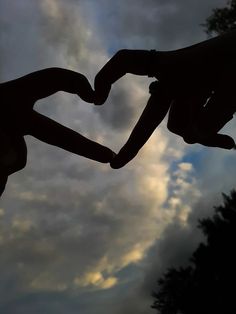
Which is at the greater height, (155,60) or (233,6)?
(233,6)

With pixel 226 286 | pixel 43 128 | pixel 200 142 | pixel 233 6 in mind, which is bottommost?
pixel 200 142

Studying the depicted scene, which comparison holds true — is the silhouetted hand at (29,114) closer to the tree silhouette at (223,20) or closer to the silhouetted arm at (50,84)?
the silhouetted arm at (50,84)

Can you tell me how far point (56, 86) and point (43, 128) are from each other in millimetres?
269

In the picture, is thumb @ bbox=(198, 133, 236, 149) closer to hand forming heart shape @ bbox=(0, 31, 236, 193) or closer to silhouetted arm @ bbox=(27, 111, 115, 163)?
hand forming heart shape @ bbox=(0, 31, 236, 193)

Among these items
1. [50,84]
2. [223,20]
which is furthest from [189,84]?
[223,20]

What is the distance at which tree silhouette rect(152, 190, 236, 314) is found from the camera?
21.6m

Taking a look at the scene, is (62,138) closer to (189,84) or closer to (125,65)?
(125,65)

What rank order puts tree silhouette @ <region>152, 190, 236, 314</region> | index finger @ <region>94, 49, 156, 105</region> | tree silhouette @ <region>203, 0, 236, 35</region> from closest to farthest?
index finger @ <region>94, 49, 156, 105</region> < tree silhouette @ <region>203, 0, 236, 35</region> < tree silhouette @ <region>152, 190, 236, 314</region>

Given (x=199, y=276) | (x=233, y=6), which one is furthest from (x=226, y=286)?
(x=233, y=6)

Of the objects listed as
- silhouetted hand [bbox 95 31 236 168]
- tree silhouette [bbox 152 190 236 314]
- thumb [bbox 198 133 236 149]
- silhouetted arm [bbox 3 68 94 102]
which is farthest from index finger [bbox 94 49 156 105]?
tree silhouette [bbox 152 190 236 314]

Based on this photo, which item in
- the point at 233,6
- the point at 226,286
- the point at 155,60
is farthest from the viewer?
the point at 226,286

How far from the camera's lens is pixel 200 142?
9.48ft

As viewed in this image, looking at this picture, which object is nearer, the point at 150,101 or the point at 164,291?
the point at 150,101

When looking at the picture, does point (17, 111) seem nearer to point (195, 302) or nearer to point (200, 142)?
point (200, 142)
